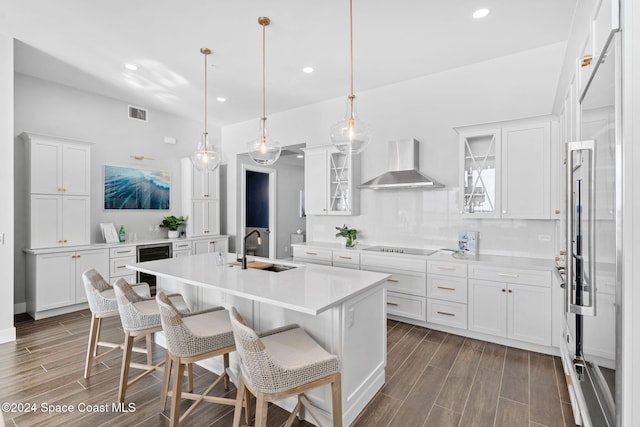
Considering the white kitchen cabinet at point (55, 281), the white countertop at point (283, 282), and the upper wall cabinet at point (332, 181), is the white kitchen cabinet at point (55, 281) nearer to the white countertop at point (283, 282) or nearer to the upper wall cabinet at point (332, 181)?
the white countertop at point (283, 282)

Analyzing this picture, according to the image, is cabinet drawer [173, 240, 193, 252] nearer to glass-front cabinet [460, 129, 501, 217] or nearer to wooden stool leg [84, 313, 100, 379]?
wooden stool leg [84, 313, 100, 379]

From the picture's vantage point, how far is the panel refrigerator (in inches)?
41.2

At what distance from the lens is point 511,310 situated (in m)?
3.17

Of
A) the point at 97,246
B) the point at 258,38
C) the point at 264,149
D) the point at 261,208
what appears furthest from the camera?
the point at 261,208

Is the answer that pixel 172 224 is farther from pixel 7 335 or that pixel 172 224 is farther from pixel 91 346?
pixel 91 346

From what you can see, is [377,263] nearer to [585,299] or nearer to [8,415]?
[585,299]

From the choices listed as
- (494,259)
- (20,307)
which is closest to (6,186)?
(20,307)

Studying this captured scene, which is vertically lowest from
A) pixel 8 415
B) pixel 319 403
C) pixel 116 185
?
pixel 8 415

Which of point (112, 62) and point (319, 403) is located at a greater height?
point (112, 62)

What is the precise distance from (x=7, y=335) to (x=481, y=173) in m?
5.44

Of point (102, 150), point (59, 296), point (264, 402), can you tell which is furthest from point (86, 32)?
point (264, 402)

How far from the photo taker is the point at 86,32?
10.5ft

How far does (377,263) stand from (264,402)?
8.77 ft

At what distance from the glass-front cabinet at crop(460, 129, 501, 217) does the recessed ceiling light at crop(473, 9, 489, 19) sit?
3.73ft
